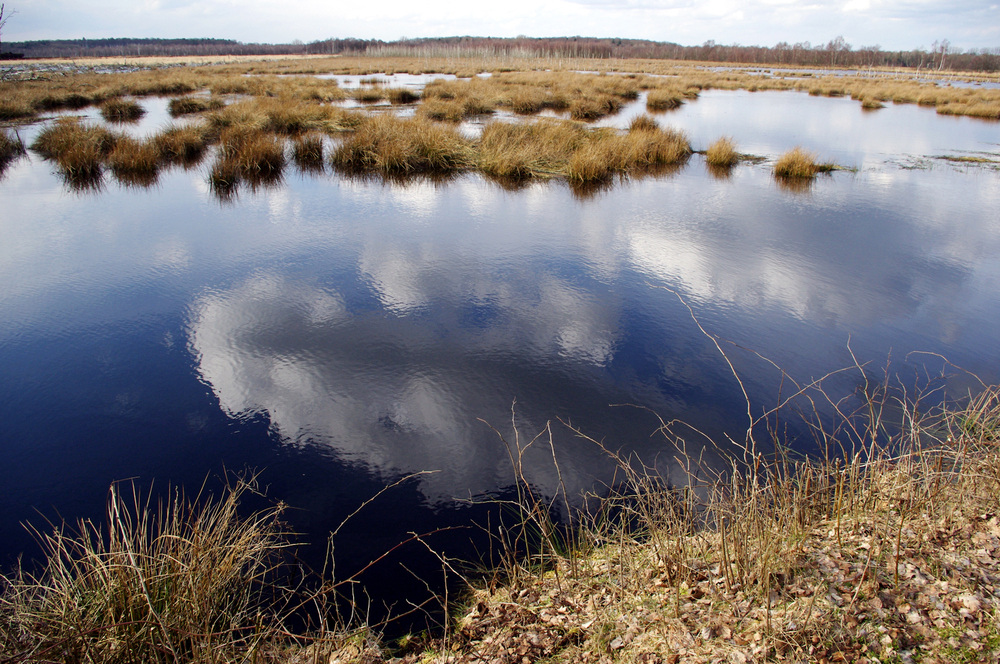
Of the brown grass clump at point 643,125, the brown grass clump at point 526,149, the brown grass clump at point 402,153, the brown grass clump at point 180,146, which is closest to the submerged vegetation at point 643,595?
the brown grass clump at point 526,149

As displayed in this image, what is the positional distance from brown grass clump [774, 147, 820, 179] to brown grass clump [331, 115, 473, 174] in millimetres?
6551

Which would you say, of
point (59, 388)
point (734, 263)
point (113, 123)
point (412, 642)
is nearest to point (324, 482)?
point (412, 642)

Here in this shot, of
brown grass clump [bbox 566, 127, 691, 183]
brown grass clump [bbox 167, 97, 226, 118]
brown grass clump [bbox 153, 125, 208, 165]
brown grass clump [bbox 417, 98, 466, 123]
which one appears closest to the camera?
brown grass clump [bbox 566, 127, 691, 183]

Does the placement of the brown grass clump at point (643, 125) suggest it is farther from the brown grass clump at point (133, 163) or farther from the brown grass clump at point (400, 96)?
the brown grass clump at point (133, 163)

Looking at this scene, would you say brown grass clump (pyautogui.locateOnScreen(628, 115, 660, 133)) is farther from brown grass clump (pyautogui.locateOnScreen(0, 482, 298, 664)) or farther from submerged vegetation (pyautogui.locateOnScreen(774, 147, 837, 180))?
brown grass clump (pyautogui.locateOnScreen(0, 482, 298, 664))

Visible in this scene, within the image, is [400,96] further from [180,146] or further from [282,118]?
[180,146]

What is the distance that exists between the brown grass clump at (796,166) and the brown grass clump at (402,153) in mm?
6551

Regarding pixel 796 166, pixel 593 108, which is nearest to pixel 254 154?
pixel 796 166

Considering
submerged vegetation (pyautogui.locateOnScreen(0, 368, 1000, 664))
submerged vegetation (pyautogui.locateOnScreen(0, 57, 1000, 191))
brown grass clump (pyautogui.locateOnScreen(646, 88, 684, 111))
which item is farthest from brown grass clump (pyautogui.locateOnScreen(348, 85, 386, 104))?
submerged vegetation (pyautogui.locateOnScreen(0, 368, 1000, 664))

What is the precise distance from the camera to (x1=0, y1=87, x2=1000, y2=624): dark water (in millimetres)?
3344

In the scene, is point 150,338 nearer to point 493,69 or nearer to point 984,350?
point 984,350

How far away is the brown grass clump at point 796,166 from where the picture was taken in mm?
10961

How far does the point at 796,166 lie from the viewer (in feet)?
36.0

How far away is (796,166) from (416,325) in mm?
9725
